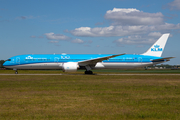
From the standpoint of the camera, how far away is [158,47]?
1481 inches

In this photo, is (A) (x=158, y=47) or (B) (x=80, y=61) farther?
(A) (x=158, y=47)

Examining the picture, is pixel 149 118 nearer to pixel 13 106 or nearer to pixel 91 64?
pixel 13 106

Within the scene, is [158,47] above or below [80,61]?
above

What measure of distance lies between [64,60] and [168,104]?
86.9ft

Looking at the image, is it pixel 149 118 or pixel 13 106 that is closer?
pixel 149 118

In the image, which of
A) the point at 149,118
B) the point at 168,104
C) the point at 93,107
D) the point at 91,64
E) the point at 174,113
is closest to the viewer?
the point at 149,118

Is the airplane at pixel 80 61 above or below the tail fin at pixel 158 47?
below

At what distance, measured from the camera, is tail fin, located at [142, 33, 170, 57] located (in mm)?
37406

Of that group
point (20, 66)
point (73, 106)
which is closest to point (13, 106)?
point (73, 106)

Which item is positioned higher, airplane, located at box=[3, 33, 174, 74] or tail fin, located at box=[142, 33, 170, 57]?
tail fin, located at box=[142, 33, 170, 57]

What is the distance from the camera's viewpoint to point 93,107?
26.9 feet

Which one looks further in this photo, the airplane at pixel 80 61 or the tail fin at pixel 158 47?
the tail fin at pixel 158 47

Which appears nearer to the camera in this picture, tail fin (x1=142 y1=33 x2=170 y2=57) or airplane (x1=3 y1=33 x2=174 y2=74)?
airplane (x1=3 y1=33 x2=174 y2=74)

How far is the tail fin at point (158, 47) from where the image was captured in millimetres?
37406
